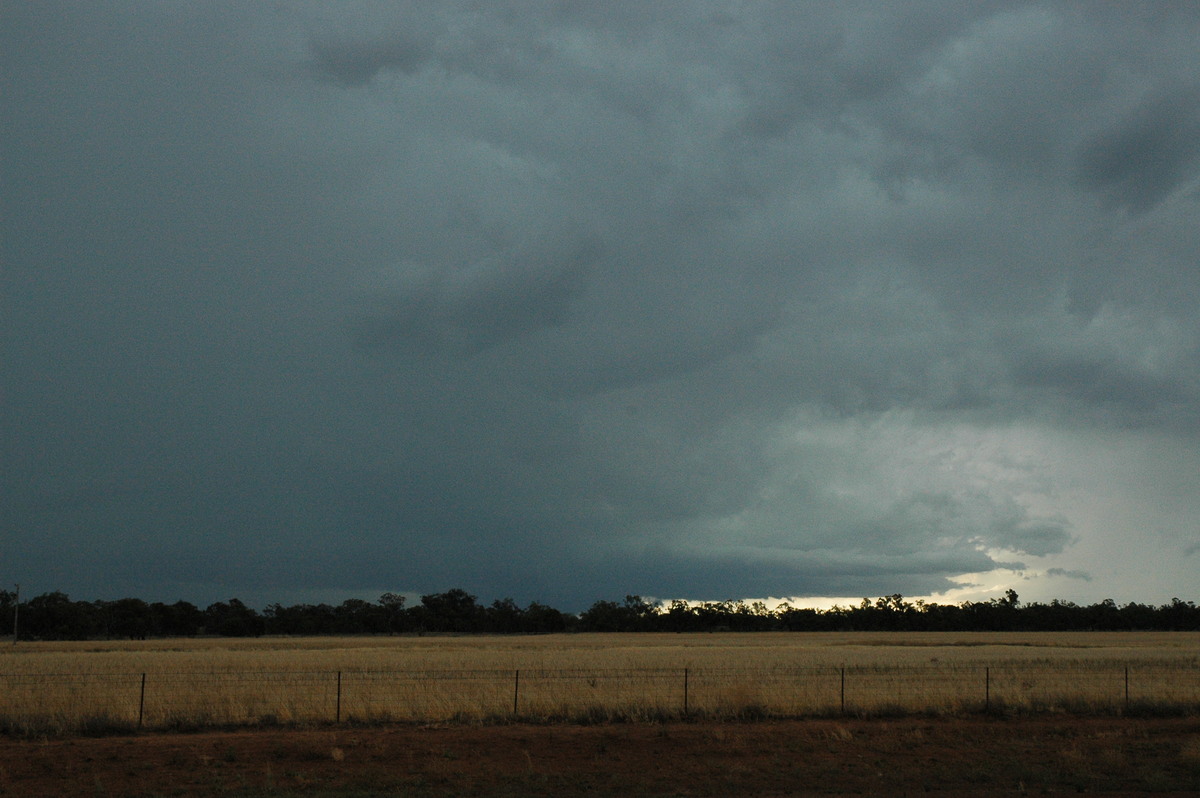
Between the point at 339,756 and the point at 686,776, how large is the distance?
826 centimetres

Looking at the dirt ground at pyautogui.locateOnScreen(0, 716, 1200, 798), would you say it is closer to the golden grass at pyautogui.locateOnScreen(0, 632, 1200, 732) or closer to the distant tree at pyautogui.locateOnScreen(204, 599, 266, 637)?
the golden grass at pyautogui.locateOnScreen(0, 632, 1200, 732)

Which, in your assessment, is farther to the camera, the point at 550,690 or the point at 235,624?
the point at 235,624

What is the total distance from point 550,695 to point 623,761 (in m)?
12.2

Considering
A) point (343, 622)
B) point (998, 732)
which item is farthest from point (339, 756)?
point (343, 622)

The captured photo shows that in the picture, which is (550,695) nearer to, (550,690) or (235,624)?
(550,690)

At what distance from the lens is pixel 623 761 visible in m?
23.2

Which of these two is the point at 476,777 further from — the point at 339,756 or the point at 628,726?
the point at 628,726

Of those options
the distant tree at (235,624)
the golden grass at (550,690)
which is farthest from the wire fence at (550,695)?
the distant tree at (235,624)

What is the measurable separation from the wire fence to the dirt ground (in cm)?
163

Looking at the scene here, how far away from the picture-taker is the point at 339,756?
2283 centimetres

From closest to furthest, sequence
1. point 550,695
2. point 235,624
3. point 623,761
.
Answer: point 623,761 < point 550,695 < point 235,624

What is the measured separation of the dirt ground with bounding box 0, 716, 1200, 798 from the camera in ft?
66.3

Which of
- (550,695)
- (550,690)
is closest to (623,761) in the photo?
(550,695)

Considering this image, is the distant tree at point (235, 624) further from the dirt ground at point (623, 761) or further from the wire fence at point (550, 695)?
the dirt ground at point (623, 761)
